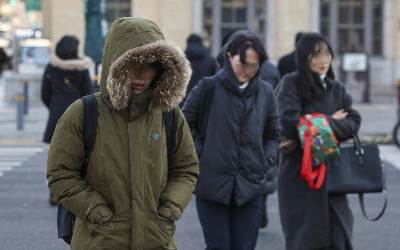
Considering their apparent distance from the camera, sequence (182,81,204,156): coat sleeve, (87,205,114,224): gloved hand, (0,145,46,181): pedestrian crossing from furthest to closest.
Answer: (0,145,46,181): pedestrian crossing → (182,81,204,156): coat sleeve → (87,205,114,224): gloved hand

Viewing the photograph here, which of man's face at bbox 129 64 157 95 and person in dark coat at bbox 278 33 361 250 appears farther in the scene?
person in dark coat at bbox 278 33 361 250

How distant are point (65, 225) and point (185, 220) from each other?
527 cm

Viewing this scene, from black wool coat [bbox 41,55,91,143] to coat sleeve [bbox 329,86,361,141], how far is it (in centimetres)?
439

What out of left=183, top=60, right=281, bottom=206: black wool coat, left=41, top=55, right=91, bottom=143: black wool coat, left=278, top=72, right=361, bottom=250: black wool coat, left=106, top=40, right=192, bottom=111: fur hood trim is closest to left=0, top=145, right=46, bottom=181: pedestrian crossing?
left=41, top=55, right=91, bottom=143: black wool coat

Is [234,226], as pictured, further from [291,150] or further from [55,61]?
[55,61]

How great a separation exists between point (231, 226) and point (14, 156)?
9910mm

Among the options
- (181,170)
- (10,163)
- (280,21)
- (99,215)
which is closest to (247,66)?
(181,170)

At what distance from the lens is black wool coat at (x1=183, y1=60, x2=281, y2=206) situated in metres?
5.58

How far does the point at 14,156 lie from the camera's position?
1498 cm

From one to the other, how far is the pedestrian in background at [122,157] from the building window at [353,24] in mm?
27301

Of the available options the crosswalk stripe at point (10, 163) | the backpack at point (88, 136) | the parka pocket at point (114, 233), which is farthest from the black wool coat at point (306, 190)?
the crosswalk stripe at point (10, 163)

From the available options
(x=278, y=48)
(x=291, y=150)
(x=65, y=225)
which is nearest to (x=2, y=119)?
(x=278, y=48)

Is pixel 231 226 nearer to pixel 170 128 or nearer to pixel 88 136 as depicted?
pixel 170 128

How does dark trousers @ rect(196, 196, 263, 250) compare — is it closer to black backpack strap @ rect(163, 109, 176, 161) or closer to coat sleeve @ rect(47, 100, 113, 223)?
black backpack strap @ rect(163, 109, 176, 161)
